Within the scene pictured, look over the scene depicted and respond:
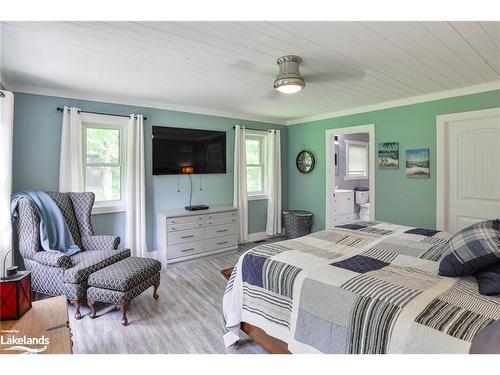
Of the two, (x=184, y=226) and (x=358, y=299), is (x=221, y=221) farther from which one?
(x=358, y=299)

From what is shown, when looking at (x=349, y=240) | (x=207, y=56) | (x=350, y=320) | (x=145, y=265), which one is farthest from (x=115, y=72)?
(x=350, y=320)

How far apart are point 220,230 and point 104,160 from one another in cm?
191

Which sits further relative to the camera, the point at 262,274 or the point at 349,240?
the point at 349,240

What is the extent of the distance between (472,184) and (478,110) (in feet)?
2.81

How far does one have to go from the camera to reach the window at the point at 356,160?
21.1ft

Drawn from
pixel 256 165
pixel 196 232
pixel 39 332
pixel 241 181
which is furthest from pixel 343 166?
pixel 39 332

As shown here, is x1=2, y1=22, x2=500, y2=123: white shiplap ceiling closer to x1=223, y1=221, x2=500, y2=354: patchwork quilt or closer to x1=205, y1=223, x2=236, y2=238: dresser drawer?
x1=223, y1=221, x2=500, y2=354: patchwork quilt

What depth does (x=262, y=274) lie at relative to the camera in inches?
74.4

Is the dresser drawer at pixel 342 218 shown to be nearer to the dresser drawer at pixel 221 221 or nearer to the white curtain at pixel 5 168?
the dresser drawer at pixel 221 221

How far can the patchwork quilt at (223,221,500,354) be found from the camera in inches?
47.2

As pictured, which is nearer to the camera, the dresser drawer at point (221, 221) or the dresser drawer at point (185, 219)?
the dresser drawer at point (185, 219)

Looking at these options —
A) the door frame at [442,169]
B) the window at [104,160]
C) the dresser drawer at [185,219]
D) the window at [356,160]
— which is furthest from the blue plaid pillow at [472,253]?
the window at [356,160]

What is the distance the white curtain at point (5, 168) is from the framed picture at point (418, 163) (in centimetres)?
453
